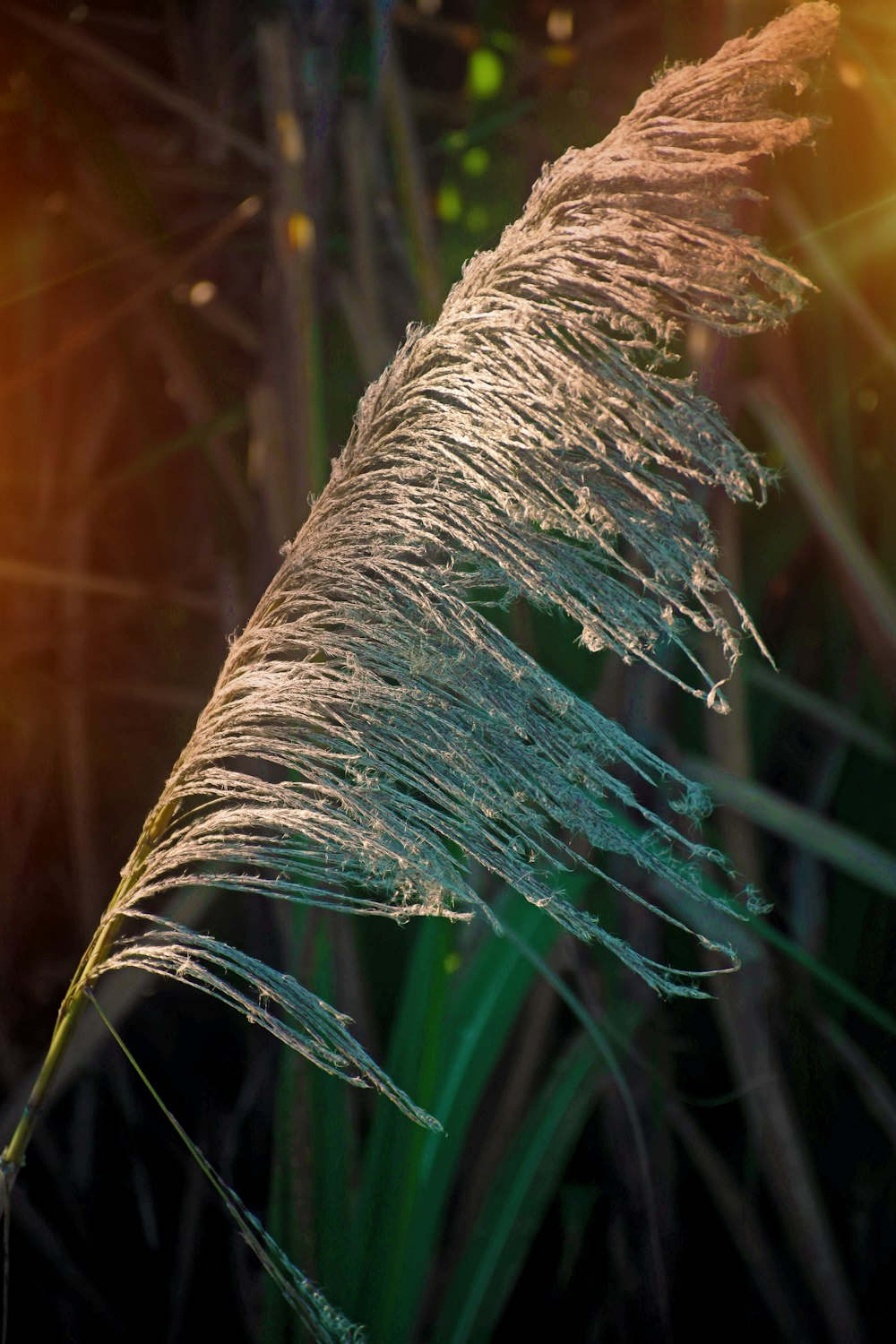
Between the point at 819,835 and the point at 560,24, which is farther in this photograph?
the point at 560,24

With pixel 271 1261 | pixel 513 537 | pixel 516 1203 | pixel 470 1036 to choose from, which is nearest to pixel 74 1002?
pixel 271 1261

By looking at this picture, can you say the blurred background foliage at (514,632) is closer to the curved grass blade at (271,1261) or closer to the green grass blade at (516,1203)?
the green grass blade at (516,1203)

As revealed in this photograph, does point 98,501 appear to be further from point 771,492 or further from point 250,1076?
point 771,492

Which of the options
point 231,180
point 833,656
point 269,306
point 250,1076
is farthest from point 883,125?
point 250,1076

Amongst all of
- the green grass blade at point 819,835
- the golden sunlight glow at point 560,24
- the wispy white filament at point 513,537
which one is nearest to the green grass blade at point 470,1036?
the green grass blade at point 819,835

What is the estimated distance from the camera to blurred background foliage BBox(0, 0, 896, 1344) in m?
0.91

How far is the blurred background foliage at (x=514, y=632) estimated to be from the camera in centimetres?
91

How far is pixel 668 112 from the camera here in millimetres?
423

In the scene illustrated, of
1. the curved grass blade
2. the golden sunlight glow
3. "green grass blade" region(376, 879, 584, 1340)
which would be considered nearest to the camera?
the curved grass blade

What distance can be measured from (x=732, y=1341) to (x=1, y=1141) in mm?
776

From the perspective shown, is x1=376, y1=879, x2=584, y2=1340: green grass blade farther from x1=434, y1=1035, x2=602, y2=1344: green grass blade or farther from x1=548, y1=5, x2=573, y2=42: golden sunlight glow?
x1=548, y1=5, x2=573, y2=42: golden sunlight glow

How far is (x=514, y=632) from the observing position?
94cm

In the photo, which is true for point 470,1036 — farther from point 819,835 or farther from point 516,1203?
point 819,835

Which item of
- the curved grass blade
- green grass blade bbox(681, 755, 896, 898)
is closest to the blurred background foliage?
green grass blade bbox(681, 755, 896, 898)
